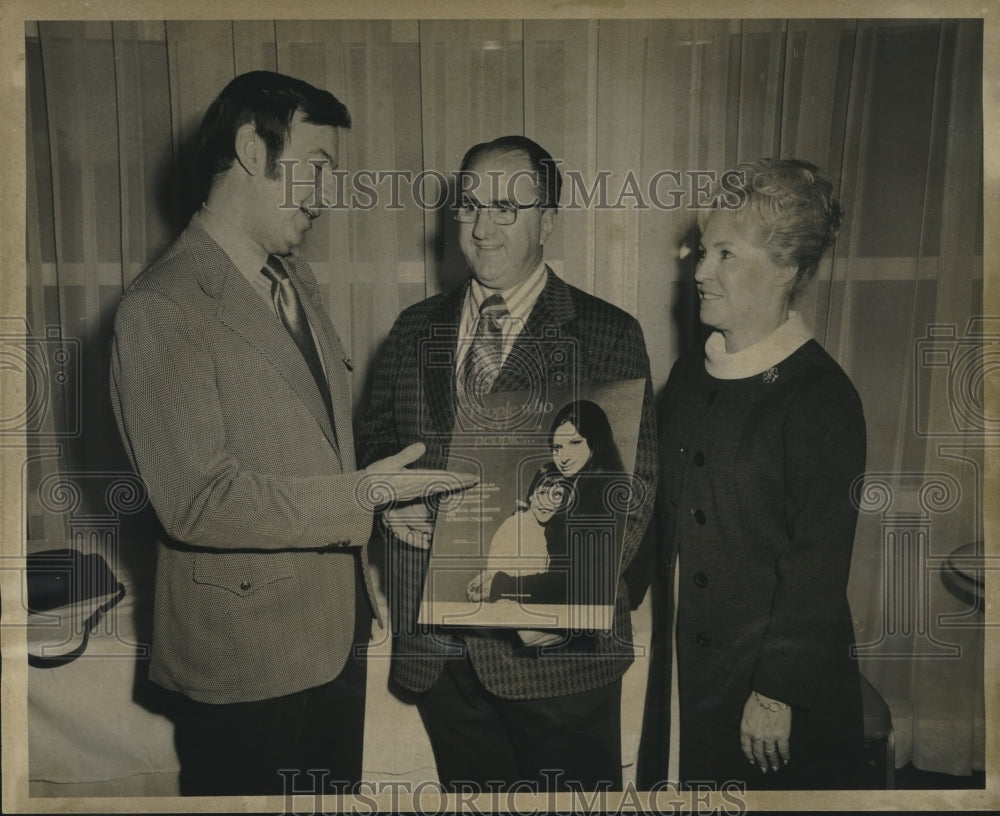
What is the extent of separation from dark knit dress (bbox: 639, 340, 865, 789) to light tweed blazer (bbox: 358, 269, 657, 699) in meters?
0.08

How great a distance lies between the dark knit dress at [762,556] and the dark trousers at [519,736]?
0.14m

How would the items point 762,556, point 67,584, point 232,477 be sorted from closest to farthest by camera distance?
1. point 232,477
2. point 762,556
3. point 67,584

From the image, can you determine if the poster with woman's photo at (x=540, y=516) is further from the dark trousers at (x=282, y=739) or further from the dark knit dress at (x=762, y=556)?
the dark trousers at (x=282, y=739)

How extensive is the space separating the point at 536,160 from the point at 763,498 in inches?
28.9

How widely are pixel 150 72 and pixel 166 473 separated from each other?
Answer: 2.52 ft

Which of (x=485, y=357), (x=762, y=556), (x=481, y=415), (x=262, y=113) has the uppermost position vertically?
(x=262, y=113)

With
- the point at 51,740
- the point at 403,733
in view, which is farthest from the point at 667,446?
the point at 51,740

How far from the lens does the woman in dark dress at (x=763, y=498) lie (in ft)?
5.44

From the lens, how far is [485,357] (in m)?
1.72

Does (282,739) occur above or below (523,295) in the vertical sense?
below

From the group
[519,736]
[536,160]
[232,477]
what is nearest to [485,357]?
[536,160]

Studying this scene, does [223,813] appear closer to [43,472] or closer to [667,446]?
[43,472]

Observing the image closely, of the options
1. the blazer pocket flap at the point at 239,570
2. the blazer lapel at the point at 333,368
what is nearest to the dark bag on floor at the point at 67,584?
the blazer pocket flap at the point at 239,570

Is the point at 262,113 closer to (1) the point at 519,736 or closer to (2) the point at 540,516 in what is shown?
(2) the point at 540,516
